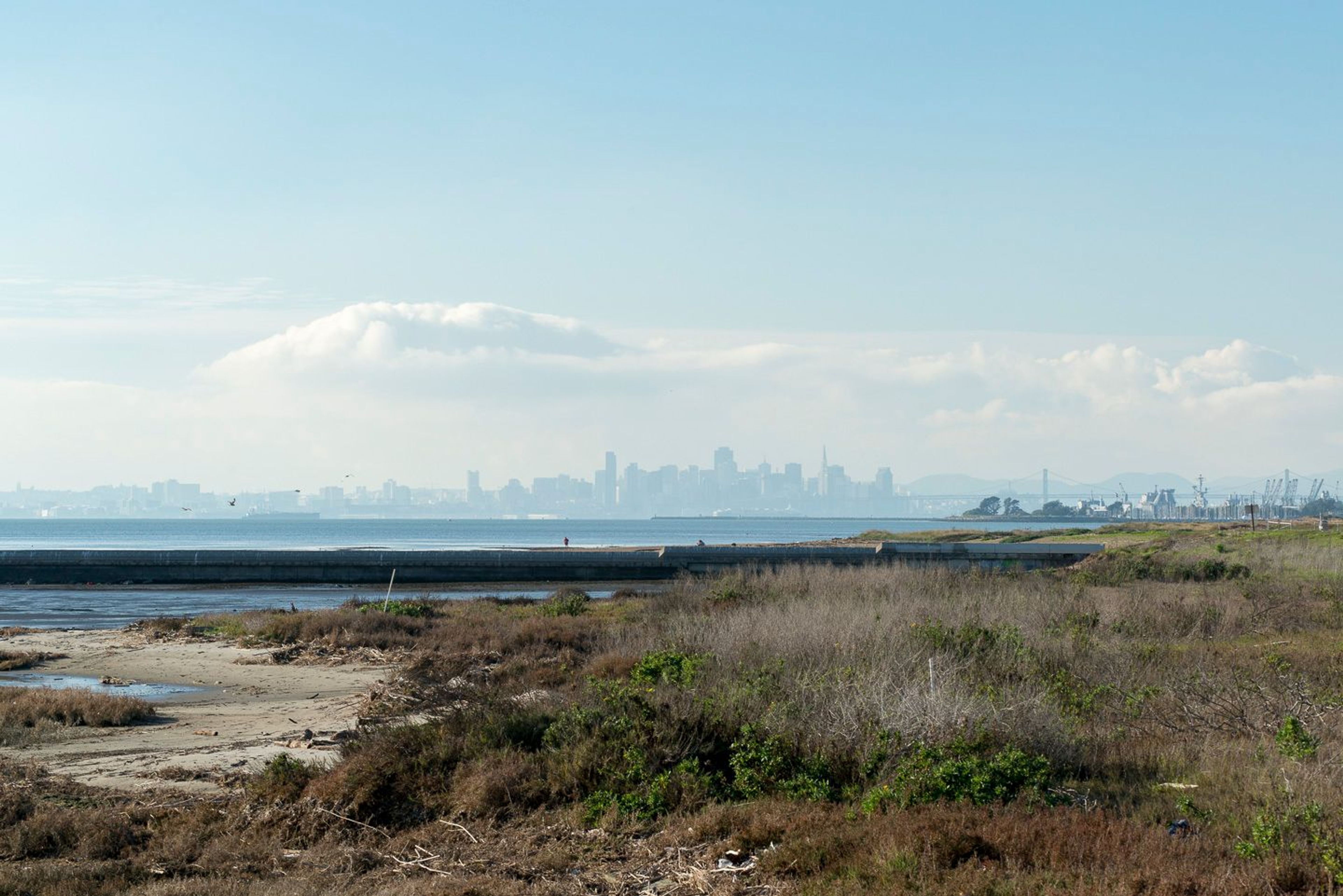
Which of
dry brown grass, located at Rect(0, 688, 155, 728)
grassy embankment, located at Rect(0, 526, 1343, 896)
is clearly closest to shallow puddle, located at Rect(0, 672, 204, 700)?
dry brown grass, located at Rect(0, 688, 155, 728)

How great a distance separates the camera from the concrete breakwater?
60812 millimetres

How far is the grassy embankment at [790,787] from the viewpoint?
319 inches

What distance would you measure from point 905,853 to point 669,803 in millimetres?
2730

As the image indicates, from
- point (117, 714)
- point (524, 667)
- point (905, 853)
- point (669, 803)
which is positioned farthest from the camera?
point (524, 667)

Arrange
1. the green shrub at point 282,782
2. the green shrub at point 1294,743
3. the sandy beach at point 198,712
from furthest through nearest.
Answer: the sandy beach at point 198,712 → the green shrub at point 282,782 → the green shrub at point 1294,743

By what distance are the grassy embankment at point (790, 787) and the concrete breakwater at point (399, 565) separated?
4450 centimetres

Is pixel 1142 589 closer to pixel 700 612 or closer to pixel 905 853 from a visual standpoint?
pixel 700 612

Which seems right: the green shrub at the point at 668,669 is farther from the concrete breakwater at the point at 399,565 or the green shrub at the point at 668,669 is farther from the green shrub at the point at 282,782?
the concrete breakwater at the point at 399,565

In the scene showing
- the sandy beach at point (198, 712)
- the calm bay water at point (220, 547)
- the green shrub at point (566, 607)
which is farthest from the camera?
the calm bay water at point (220, 547)

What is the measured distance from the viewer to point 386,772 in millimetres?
10977

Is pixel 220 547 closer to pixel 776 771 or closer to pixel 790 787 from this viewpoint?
pixel 776 771

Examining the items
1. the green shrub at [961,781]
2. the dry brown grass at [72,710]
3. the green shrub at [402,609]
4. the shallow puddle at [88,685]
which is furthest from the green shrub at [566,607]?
the green shrub at [961,781]

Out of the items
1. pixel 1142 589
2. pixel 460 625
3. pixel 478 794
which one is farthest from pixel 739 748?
pixel 1142 589

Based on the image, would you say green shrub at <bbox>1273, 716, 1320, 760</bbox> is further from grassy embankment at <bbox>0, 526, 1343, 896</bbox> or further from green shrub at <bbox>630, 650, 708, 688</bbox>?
green shrub at <bbox>630, 650, 708, 688</bbox>
